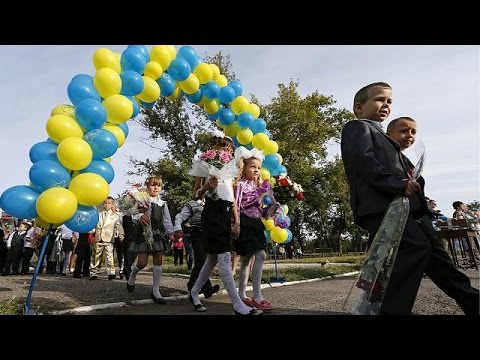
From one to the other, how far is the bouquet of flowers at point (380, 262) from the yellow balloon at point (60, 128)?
3393 mm

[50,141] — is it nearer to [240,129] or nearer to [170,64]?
[170,64]

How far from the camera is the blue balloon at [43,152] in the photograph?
158 inches

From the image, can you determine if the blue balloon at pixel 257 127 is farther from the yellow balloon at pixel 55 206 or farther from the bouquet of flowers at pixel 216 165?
the yellow balloon at pixel 55 206

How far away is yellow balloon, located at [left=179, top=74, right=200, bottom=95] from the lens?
599 centimetres

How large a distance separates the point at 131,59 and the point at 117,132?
107cm

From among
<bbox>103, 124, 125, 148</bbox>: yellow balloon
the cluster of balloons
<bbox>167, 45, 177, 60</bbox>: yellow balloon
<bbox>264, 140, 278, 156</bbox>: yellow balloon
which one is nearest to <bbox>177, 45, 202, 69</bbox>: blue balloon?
the cluster of balloons

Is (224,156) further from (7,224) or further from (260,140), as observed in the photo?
(7,224)

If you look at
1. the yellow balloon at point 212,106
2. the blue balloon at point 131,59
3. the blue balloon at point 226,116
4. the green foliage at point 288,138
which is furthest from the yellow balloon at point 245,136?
the green foliage at point 288,138

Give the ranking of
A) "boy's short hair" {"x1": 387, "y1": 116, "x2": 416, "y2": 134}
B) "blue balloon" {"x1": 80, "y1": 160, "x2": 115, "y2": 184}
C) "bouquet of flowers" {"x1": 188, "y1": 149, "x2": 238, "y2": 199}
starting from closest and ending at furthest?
"boy's short hair" {"x1": 387, "y1": 116, "x2": 416, "y2": 134} < "bouquet of flowers" {"x1": 188, "y1": 149, "x2": 238, "y2": 199} < "blue balloon" {"x1": 80, "y1": 160, "x2": 115, "y2": 184}

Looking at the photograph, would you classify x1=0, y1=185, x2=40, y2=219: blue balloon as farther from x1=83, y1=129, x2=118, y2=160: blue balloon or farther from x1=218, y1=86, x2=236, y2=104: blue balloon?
x1=218, y1=86, x2=236, y2=104: blue balloon

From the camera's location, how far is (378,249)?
208cm

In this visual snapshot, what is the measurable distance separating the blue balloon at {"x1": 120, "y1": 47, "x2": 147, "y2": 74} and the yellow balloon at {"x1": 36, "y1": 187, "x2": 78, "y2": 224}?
212 centimetres
